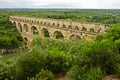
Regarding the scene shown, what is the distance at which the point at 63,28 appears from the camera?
38.2 meters

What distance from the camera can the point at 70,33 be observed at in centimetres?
3625

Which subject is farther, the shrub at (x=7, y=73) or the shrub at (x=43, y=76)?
the shrub at (x=7, y=73)

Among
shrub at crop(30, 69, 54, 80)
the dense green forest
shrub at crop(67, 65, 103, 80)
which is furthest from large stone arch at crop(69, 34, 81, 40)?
shrub at crop(67, 65, 103, 80)

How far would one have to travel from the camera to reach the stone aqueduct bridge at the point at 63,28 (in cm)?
3434

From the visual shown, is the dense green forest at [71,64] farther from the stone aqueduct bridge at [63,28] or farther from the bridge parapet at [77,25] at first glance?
the bridge parapet at [77,25]

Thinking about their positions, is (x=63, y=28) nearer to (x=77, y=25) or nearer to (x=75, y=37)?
(x=75, y=37)

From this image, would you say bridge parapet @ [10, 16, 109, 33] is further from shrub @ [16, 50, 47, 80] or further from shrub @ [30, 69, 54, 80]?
shrub @ [30, 69, 54, 80]

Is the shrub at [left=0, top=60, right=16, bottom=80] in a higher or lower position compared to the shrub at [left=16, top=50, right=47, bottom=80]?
lower

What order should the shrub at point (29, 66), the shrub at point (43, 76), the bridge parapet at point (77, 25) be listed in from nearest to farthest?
1. the shrub at point (43, 76)
2. the shrub at point (29, 66)
3. the bridge parapet at point (77, 25)

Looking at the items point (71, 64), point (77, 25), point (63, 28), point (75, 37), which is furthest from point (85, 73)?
point (77, 25)

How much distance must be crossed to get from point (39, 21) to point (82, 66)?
41703mm

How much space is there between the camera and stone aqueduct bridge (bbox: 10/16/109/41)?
113 feet

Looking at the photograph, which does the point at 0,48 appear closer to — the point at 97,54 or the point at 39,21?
the point at 39,21

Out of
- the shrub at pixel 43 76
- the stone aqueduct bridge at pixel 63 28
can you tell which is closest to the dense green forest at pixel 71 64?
the shrub at pixel 43 76
